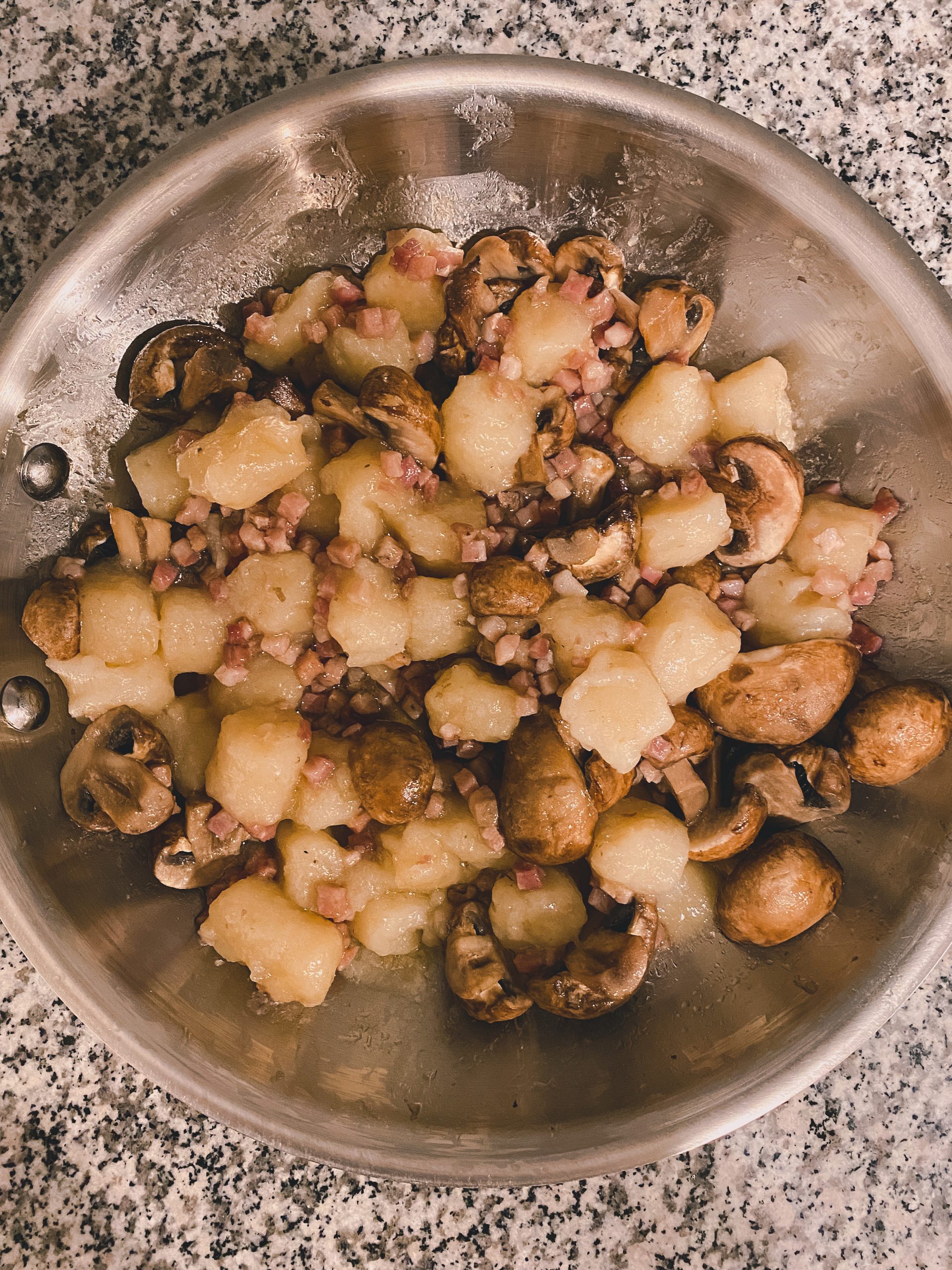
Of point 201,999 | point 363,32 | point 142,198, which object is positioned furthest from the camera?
point 363,32

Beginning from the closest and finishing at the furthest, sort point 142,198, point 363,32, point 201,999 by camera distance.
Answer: point 142,198, point 201,999, point 363,32

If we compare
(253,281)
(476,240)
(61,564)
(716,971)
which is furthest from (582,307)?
(716,971)

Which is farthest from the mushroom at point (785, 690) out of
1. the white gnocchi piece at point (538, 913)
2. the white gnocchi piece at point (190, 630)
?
the white gnocchi piece at point (190, 630)

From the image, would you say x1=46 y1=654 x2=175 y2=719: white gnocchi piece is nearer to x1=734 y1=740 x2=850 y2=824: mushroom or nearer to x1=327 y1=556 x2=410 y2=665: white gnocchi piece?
x1=327 y1=556 x2=410 y2=665: white gnocchi piece

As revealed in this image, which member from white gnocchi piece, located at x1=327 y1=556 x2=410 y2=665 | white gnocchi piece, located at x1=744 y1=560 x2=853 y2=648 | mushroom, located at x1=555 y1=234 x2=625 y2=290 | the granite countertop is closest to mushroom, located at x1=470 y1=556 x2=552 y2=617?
white gnocchi piece, located at x1=327 y1=556 x2=410 y2=665

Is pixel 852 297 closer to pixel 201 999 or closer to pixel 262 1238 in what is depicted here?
pixel 201 999

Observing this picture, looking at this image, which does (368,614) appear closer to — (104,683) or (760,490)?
(104,683)

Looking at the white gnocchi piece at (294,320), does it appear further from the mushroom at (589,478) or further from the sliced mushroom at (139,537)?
the mushroom at (589,478)
